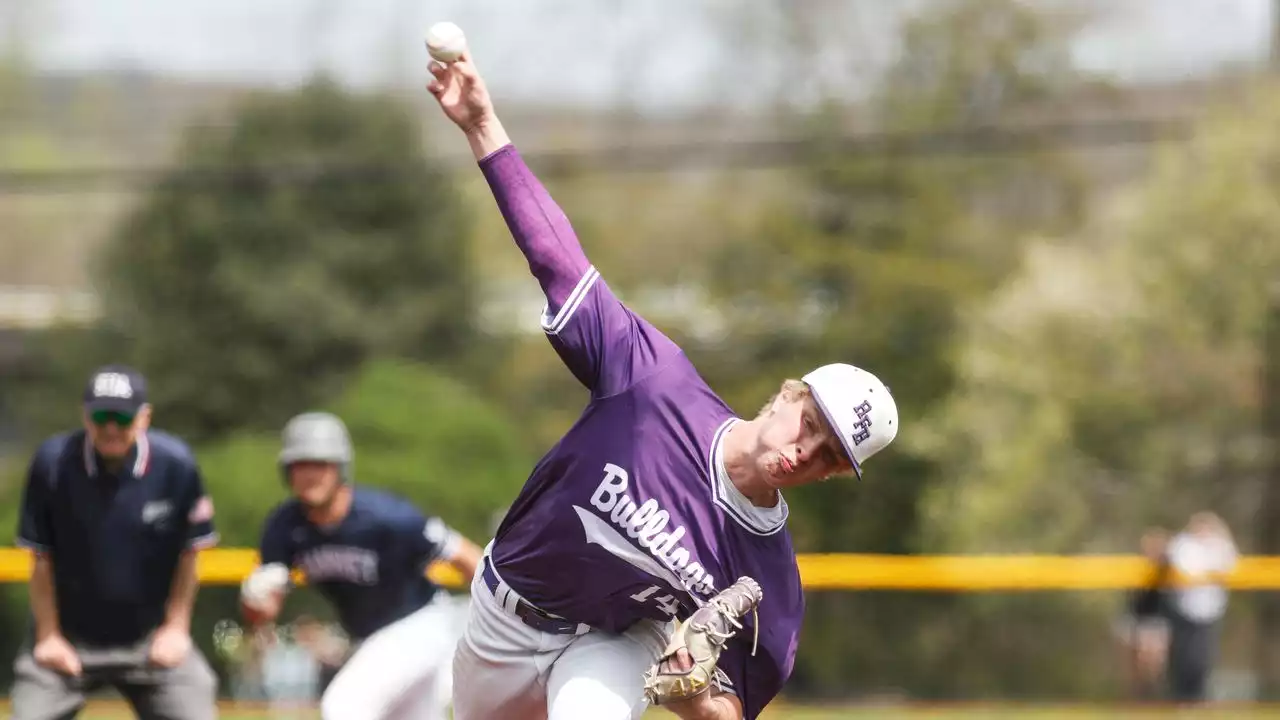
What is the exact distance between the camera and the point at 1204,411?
29.2 m

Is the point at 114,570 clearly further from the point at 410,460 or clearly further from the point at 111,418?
the point at 410,460

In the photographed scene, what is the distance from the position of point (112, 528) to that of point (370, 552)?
1126 millimetres

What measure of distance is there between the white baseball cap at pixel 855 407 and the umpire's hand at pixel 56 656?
3768 millimetres

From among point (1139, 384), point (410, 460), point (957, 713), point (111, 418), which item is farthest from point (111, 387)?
point (1139, 384)

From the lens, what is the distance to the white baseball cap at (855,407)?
463cm

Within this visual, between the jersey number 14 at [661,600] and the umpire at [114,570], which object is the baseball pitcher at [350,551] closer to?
the umpire at [114,570]

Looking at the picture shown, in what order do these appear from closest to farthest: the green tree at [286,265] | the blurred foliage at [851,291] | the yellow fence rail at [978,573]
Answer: the yellow fence rail at [978,573]
the blurred foliage at [851,291]
the green tree at [286,265]

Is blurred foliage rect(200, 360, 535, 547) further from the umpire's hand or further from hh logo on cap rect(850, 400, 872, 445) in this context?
hh logo on cap rect(850, 400, 872, 445)

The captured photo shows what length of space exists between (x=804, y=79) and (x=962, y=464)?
33.0ft

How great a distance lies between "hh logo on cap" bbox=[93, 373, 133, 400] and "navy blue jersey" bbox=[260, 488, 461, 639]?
48.6 inches

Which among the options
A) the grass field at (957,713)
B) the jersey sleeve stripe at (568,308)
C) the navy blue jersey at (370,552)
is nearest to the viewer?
the jersey sleeve stripe at (568,308)

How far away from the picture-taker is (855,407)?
15.3ft

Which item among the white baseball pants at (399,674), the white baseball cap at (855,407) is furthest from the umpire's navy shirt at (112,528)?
the white baseball cap at (855,407)

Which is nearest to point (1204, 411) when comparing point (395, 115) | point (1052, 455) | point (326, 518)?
point (1052, 455)
